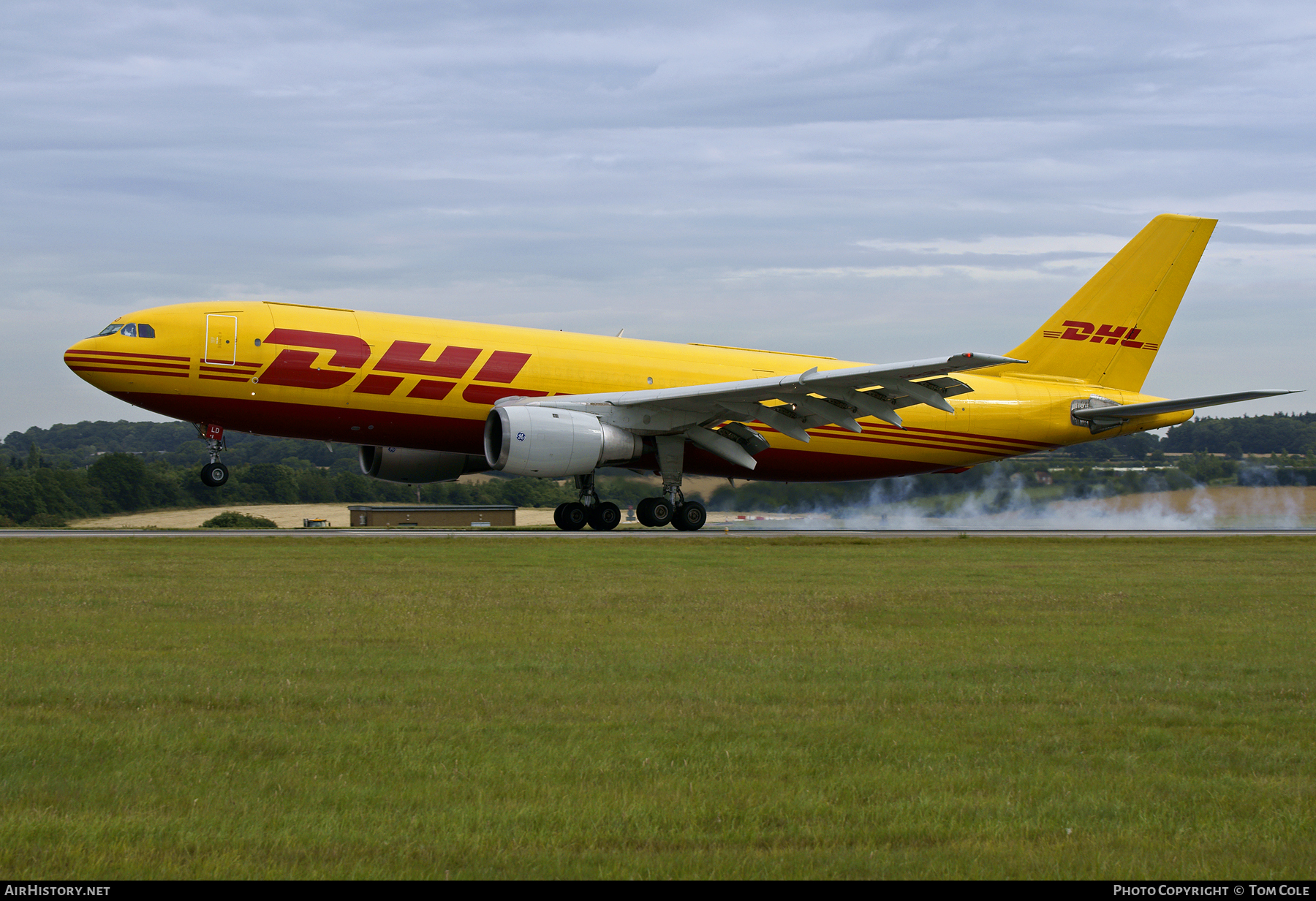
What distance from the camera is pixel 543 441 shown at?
26234 millimetres

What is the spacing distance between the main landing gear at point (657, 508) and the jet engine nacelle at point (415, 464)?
10.0ft

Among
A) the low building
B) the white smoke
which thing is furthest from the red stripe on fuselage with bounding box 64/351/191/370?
the white smoke

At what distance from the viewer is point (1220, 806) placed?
216 inches

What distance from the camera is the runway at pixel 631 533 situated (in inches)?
1008

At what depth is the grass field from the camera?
4914 mm

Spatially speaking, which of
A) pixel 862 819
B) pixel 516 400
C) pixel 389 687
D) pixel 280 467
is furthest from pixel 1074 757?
pixel 280 467

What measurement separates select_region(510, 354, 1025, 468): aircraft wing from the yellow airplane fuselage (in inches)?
36.6

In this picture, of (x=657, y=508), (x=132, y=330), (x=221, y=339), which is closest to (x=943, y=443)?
(x=657, y=508)

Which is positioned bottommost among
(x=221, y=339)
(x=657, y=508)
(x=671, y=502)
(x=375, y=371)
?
(x=657, y=508)

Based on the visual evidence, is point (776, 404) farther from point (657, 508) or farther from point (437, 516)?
point (437, 516)

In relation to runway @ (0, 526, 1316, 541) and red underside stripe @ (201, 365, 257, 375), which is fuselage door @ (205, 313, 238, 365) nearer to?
red underside stripe @ (201, 365, 257, 375)

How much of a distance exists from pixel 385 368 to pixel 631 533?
6.74m

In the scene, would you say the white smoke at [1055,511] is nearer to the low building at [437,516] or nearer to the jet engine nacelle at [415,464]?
the jet engine nacelle at [415,464]
